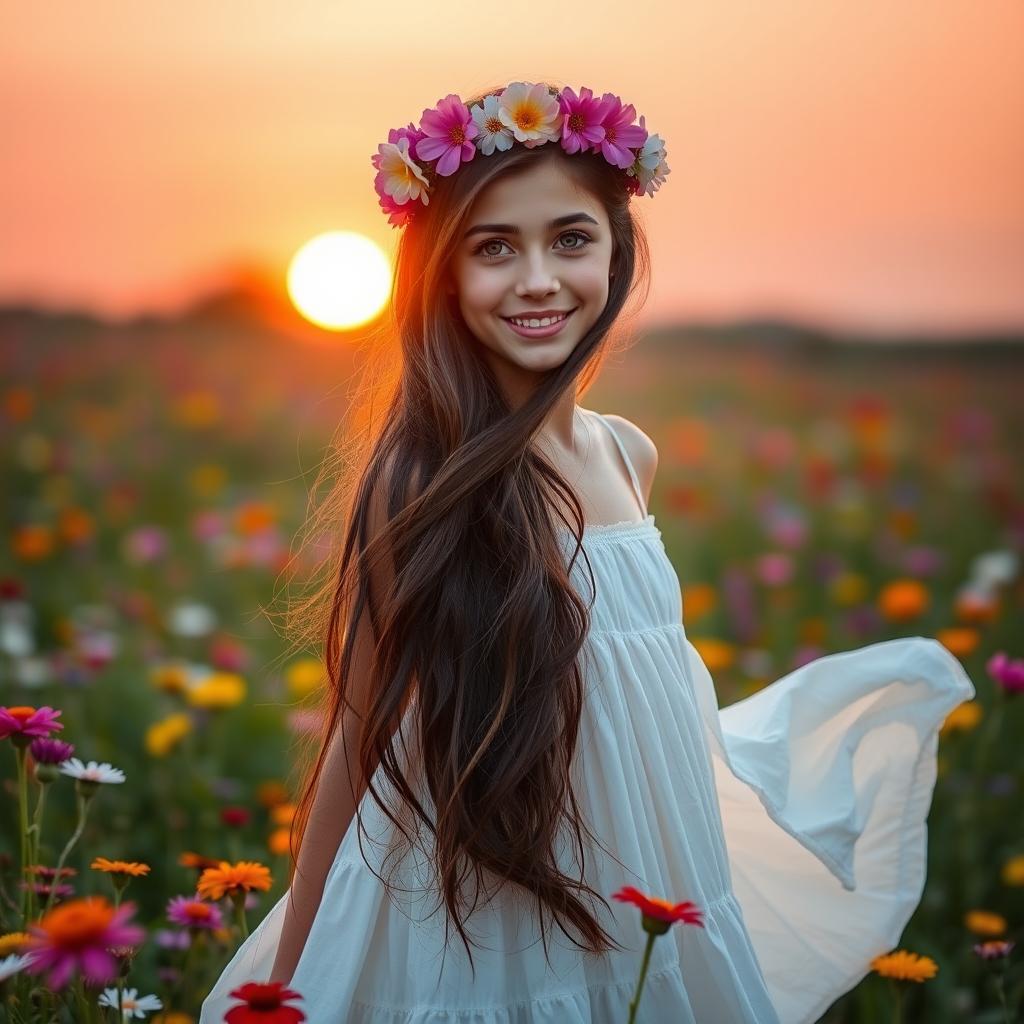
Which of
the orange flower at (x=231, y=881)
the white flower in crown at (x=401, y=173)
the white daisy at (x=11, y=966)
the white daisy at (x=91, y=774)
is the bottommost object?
the orange flower at (x=231, y=881)

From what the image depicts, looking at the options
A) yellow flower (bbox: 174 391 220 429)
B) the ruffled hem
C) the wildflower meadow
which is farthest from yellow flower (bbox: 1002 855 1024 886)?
yellow flower (bbox: 174 391 220 429)

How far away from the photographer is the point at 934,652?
1.87 meters

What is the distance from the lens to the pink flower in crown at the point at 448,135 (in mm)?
1546

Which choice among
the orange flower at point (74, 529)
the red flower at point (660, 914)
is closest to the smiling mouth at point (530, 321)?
the red flower at point (660, 914)

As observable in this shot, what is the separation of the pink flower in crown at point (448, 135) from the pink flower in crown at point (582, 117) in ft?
0.41

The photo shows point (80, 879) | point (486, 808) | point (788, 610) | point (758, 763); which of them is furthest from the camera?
point (788, 610)

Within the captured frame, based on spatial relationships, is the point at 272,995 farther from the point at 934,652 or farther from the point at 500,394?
the point at 934,652

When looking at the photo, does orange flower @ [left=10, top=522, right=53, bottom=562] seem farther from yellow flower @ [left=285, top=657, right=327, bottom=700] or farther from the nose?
the nose

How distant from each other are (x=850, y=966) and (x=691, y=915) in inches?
30.2

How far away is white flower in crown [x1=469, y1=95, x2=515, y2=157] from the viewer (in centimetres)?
154

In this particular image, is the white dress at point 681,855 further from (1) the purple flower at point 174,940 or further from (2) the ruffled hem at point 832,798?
(1) the purple flower at point 174,940

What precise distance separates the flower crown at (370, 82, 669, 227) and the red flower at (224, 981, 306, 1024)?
984mm

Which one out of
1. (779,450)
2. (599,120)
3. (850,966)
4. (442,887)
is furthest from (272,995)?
(779,450)

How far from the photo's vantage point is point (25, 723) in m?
1.48
